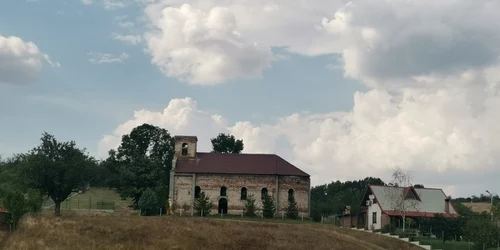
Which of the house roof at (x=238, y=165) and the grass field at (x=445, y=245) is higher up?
the house roof at (x=238, y=165)

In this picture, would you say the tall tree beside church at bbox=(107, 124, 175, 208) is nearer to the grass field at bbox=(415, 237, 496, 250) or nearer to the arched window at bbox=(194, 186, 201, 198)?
the arched window at bbox=(194, 186, 201, 198)

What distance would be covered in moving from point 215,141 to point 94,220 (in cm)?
5891

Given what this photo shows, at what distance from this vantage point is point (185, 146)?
7675 centimetres

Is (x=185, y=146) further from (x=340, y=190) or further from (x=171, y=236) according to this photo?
(x=340, y=190)

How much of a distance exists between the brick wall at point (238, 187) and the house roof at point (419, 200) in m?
8.68

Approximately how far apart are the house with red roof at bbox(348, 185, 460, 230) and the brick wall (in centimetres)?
853

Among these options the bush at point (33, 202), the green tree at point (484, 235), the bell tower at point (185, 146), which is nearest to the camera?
the green tree at point (484, 235)

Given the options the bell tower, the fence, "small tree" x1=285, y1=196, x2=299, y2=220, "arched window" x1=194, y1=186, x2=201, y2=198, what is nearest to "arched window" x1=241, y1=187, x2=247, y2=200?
"arched window" x1=194, y1=186, x2=201, y2=198

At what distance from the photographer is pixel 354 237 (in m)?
53.0

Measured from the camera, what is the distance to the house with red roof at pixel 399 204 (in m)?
64.9

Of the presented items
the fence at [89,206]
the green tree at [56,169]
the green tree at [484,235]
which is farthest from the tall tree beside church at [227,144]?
the green tree at [484,235]

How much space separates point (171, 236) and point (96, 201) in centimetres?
4918

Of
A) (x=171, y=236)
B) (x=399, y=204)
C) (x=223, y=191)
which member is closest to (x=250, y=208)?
(x=223, y=191)

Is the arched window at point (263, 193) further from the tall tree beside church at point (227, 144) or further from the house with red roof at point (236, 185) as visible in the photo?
the tall tree beside church at point (227, 144)
